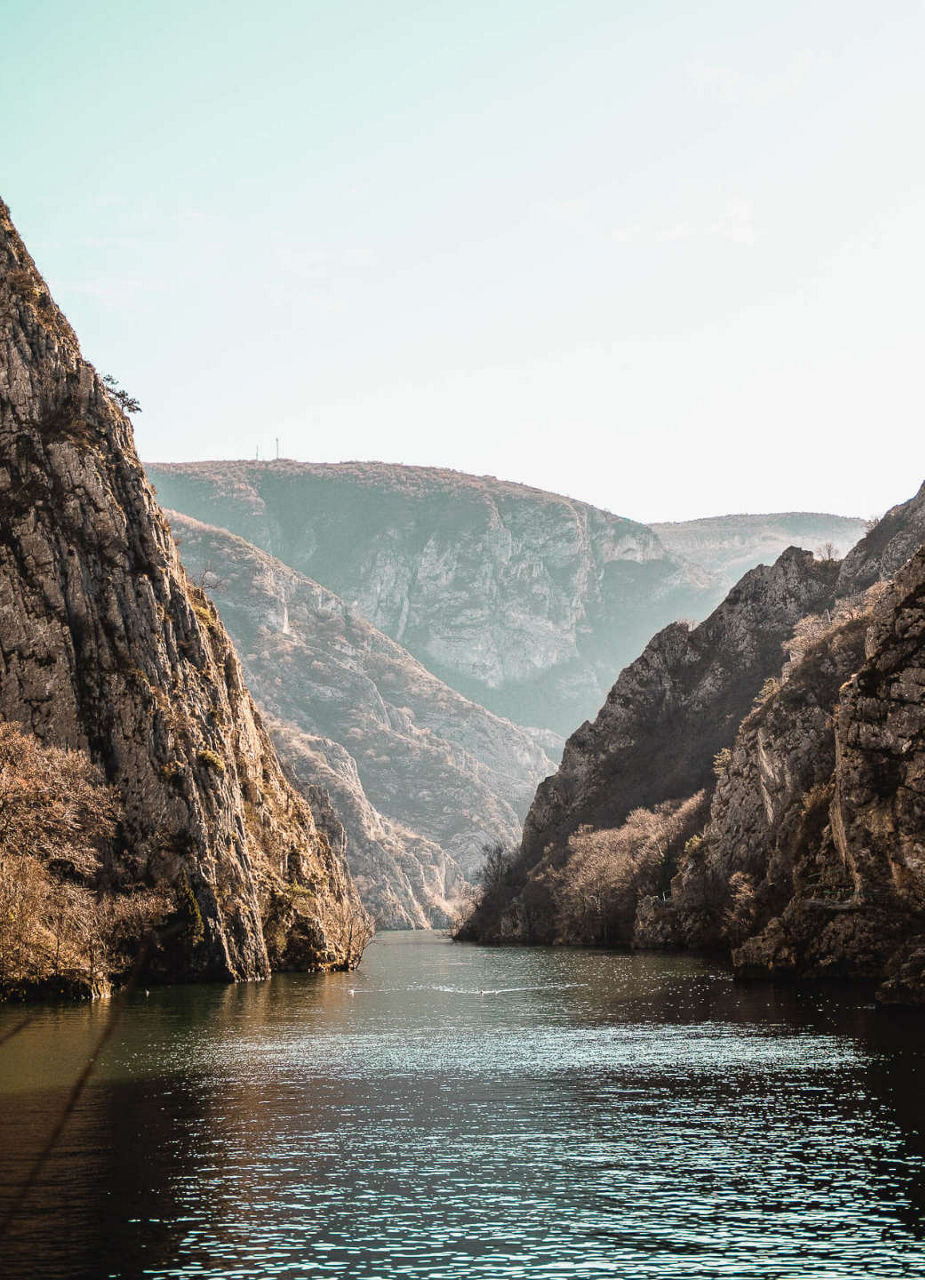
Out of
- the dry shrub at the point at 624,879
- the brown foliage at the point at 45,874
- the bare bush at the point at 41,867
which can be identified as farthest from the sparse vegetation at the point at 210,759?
the dry shrub at the point at 624,879

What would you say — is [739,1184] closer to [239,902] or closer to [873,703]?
Answer: [873,703]

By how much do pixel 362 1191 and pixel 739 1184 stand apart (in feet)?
33.2

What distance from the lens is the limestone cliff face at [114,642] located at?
11106cm

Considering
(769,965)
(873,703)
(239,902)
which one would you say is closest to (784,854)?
(769,965)

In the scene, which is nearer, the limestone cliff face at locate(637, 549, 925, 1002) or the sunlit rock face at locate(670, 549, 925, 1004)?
the sunlit rock face at locate(670, 549, 925, 1004)

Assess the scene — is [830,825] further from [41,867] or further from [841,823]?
[41,867]

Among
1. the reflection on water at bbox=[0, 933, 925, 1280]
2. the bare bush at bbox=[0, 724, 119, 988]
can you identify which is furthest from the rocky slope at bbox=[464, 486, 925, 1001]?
the bare bush at bbox=[0, 724, 119, 988]

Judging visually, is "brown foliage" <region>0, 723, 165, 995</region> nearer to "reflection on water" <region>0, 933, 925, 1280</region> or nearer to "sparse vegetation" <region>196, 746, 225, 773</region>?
"reflection on water" <region>0, 933, 925, 1280</region>

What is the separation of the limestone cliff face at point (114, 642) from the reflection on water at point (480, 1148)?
35.6 metres

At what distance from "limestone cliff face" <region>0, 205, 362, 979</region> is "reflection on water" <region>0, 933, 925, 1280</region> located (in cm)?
3562

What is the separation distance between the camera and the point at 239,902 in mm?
119875

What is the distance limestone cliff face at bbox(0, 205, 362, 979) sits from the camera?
111m

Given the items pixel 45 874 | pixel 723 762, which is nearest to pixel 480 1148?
pixel 45 874

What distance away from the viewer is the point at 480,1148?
136ft
